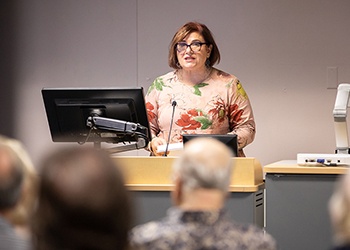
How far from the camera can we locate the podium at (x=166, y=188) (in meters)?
3.73

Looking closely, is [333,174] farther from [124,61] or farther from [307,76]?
[124,61]

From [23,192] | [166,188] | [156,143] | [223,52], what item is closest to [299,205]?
[166,188]

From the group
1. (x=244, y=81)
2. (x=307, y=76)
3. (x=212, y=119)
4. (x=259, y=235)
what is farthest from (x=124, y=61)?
(x=259, y=235)

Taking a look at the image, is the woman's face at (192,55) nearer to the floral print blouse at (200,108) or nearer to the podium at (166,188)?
the floral print blouse at (200,108)

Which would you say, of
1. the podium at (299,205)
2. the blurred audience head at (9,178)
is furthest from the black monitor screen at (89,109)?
the blurred audience head at (9,178)

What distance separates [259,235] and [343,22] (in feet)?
14.3

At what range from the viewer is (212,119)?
4.60 m

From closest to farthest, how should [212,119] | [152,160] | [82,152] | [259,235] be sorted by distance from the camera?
[82,152] < [259,235] < [152,160] < [212,119]

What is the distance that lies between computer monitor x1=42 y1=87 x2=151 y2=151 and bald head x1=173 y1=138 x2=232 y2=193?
6.38 feet

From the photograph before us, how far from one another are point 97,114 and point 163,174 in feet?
1.59

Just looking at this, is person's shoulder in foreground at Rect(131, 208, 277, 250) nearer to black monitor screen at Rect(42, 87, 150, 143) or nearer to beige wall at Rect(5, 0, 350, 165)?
black monitor screen at Rect(42, 87, 150, 143)

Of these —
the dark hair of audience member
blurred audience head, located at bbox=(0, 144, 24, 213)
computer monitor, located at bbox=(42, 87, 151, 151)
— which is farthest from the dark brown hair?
the dark hair of audience member

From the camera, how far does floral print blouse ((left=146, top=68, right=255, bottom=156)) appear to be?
460 centimetres

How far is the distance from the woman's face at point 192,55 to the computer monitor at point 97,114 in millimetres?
759
